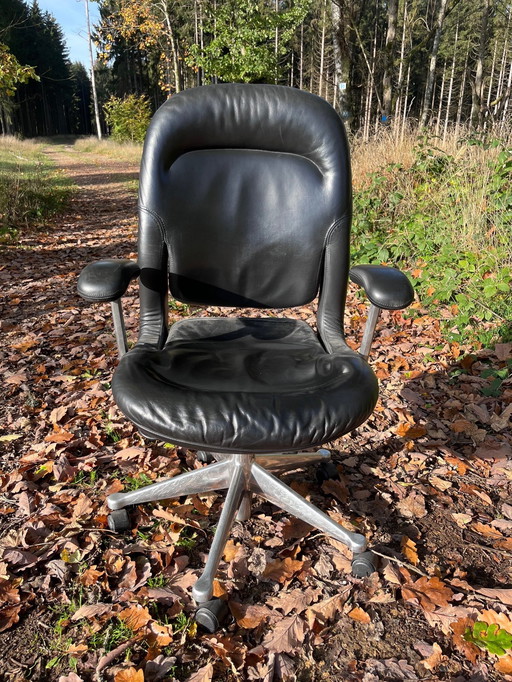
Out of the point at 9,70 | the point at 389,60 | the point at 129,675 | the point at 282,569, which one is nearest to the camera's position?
the point at 129,675

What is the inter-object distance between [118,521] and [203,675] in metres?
0.59

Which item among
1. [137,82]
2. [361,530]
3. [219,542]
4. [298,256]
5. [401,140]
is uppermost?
[137,82]

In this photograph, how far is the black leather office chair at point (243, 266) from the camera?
1.45m

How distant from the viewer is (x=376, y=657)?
1.28 meters

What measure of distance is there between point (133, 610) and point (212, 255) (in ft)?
3.81

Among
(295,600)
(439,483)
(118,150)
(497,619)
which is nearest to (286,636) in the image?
(295,600)

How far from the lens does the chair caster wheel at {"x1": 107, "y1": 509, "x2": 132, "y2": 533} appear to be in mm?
1638

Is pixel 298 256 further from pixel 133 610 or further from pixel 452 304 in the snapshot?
pixel 452 304

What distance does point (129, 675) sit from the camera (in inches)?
46.5

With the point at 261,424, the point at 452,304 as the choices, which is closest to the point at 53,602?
the point at 261,424

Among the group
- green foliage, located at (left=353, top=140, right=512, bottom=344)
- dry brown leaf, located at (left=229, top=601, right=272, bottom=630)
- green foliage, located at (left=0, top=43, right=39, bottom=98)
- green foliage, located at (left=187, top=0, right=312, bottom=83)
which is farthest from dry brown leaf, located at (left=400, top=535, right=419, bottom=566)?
green foliage, located at (left=187, top=0, right=312, bottom=83)

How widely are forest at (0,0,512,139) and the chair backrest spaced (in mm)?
4335

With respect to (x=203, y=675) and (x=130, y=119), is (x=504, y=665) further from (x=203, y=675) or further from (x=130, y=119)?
(x=130, y=119)

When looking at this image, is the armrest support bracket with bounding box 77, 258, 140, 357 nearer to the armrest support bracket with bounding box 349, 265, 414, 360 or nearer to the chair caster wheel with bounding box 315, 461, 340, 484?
the armrest support bracket with bounding box 349, 265, 414, 360
